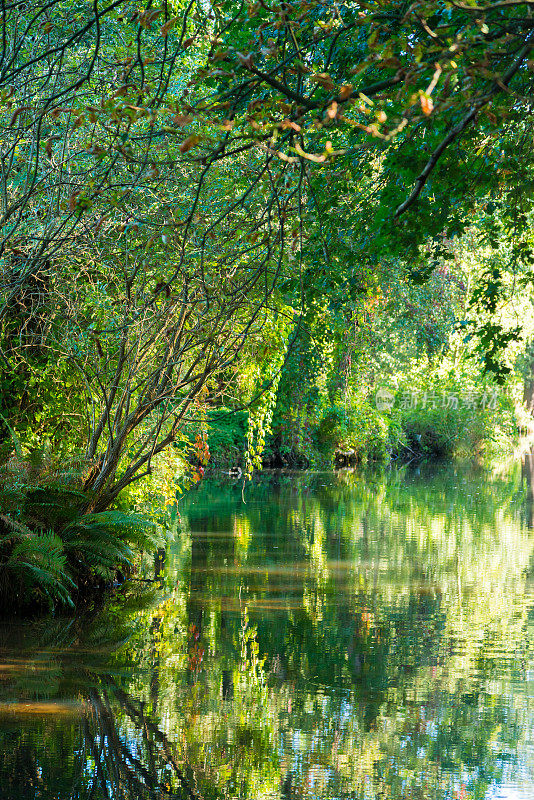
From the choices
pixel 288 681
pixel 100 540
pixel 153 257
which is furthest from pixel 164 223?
pixel 288 681

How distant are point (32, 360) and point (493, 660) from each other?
541 cm

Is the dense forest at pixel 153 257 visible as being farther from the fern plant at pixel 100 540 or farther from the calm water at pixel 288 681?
the calm water at pixel 288 681

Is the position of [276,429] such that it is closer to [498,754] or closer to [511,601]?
[511,601]

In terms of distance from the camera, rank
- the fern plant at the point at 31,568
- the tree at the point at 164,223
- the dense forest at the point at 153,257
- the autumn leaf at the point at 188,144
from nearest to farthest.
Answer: the autumn leaf at the point at 188,144 < the dense forest at the point at 153,257 < the tree at the point at 164,223 < the fern plant at the point at 31,568

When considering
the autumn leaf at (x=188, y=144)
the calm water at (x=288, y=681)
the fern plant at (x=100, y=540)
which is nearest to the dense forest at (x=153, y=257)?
the fern plant at (x=100, y=540)

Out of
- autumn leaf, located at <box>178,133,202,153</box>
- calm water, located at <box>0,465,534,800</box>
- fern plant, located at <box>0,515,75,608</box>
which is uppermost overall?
autumn leaf, located at <box>178,133,202,153</box>

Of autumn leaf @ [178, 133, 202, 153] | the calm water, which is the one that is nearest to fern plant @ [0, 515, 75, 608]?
the calm water

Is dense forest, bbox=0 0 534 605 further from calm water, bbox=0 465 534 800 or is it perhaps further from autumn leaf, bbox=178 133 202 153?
autumn leaf, bbox=178 133 202 153

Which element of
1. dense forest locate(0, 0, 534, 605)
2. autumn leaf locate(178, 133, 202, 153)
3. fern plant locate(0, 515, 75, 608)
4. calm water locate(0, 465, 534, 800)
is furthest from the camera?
fern plant locate(0, 515, 75, 608)

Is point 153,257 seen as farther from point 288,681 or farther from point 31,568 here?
point 288,681

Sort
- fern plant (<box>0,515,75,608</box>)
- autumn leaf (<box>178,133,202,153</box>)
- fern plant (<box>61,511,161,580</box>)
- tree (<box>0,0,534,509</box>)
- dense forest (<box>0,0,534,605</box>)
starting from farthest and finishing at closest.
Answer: fern plant (<box>61,511,161,580</box>)
fern plant (<box>0,515,75,608</box>)
tree (<box>0,0,534,509</box>)
dense forest (<box>0,0,534,605</box>)
autumn leaf (<box>178,133,202,153</box>)

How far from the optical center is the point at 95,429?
942 cm

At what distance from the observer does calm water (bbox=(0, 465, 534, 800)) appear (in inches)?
188

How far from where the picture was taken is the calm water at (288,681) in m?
4.77
